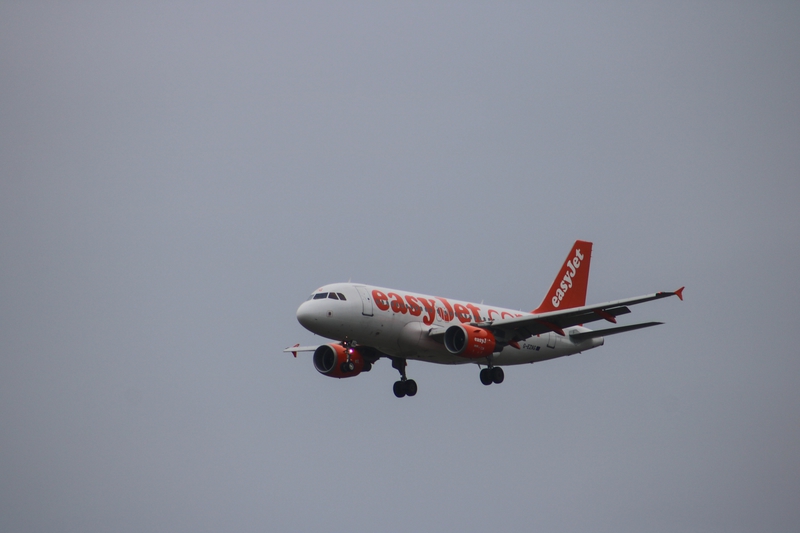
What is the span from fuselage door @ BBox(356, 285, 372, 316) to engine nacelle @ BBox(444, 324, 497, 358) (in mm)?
3735

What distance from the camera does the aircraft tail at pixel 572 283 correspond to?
52.2 m

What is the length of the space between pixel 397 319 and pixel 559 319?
737 cm

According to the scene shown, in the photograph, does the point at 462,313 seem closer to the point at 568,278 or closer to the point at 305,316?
the point at 305,316

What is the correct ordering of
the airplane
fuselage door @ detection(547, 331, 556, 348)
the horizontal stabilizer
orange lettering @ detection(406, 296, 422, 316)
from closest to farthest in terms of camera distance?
the airplane
orange lettering @ detection(406, 296, 422, 316)
the horizontal stabilizer
fuselage door @ detection(547, 331, 556, 348)

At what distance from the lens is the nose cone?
40875mm

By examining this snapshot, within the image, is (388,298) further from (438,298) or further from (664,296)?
(664,296)

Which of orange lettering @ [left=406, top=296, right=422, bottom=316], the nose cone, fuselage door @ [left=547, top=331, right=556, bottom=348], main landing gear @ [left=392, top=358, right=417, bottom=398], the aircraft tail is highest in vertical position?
the aircraft tail

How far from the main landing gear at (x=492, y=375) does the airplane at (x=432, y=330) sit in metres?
0.05

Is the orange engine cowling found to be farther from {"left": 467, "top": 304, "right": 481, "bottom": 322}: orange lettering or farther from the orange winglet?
the orange winglet

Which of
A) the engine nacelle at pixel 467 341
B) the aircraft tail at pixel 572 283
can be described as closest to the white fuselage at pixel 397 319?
the engine nacelle at pixel 467 341

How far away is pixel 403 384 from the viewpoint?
1874 inches

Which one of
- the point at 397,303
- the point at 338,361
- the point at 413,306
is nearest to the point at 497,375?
the point at 413,306

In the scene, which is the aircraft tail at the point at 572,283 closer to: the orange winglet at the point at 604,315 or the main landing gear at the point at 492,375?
the main landing gear at the point at 492,375

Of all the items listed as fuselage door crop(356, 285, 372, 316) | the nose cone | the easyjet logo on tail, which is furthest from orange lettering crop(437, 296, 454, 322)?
the easyjet logo on tail
